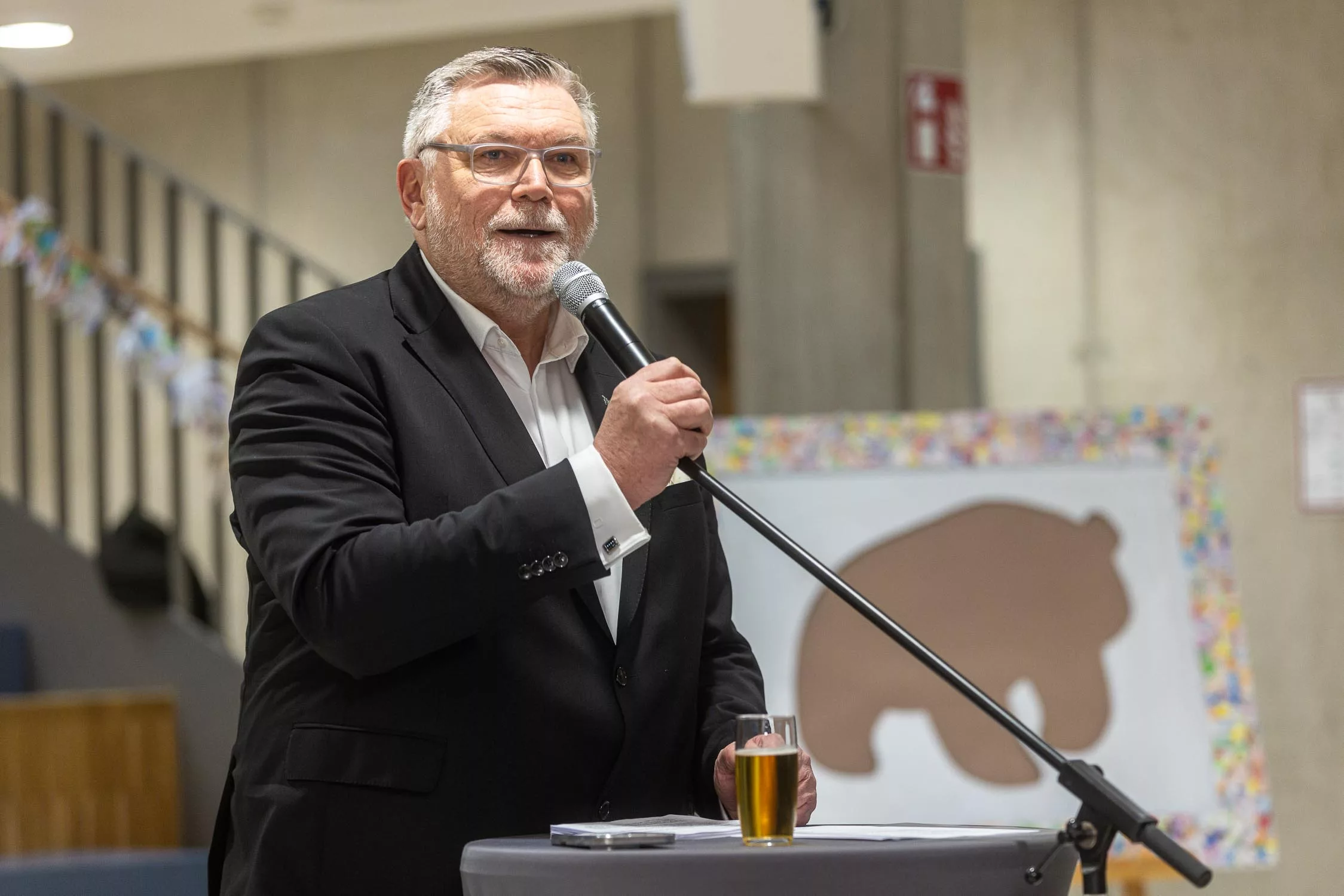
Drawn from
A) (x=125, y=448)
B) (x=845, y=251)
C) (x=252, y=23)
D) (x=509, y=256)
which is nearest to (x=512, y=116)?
(x=509, y=256)

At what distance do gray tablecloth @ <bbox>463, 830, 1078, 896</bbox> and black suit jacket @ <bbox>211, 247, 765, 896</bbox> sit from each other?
0.99ft

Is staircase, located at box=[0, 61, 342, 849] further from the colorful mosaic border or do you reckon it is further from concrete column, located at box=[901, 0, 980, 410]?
concrete column, located at box=[901, 0, 980, 410]

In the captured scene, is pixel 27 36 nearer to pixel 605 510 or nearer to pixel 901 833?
pixel 605 510

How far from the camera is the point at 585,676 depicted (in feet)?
5.25

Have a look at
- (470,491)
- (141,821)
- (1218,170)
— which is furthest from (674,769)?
(1218,170)

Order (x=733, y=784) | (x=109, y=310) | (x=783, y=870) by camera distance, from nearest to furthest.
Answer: (x=783, y=870), (x=733, y=784), (x=109, y=310)

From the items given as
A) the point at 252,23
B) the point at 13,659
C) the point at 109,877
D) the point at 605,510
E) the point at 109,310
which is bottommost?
the point at 109,877

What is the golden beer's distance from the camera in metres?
1.27

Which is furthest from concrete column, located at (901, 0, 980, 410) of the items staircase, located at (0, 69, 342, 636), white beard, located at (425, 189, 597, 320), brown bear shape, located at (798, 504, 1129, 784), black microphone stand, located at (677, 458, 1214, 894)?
staircase, located at (0, 69, 342, 636)

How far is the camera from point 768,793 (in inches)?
50.1

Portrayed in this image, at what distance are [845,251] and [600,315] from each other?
2.54 m

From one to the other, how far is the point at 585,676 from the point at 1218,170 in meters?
4.44

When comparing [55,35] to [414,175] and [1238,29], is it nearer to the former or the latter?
[414,175]

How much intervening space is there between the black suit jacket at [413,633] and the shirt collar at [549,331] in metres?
0.03
